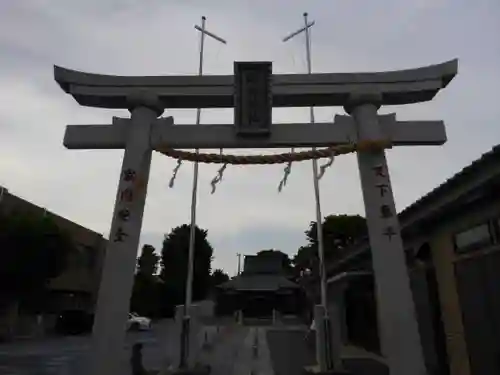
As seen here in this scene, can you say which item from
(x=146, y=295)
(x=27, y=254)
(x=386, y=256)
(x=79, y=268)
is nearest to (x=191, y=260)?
(x=386, y=256)

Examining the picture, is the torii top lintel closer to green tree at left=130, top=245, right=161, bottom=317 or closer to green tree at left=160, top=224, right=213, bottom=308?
green tree at left=130, top=245, right=161, bottom=317

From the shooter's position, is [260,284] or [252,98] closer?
[252,98]

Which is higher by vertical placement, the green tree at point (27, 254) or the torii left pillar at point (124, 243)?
the green tree at point (27, 254)

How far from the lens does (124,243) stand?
6.80 metres

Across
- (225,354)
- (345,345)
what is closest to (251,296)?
(345,345)

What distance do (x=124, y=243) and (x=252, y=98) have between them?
9.53 ft

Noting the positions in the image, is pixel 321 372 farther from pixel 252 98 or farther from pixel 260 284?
pixel 260 284

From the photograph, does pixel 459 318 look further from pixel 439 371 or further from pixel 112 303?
pixel 112 303

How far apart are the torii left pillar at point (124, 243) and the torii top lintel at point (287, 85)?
30 cm

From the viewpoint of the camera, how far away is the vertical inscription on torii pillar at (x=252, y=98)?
7.18 m

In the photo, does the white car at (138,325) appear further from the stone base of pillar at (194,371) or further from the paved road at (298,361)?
the stone base of pillar at (194,371)

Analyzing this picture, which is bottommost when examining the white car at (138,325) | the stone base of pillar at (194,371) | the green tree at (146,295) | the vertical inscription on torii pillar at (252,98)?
the stone base of pillar at (194,371)

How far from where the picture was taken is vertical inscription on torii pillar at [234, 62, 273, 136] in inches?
283

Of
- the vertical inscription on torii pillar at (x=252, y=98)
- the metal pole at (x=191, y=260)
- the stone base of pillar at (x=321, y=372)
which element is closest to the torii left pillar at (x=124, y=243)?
the vertical inscription on torii pillar at (x=252, y=98)
